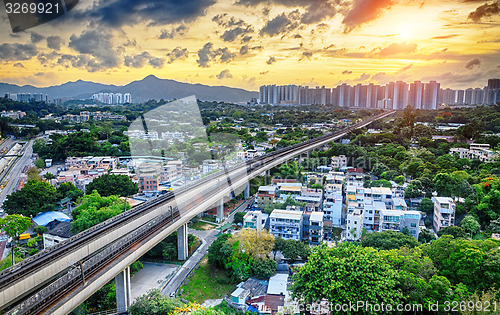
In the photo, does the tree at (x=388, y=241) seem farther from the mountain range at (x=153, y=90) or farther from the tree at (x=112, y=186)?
the mountain range at (x=153, y=90)

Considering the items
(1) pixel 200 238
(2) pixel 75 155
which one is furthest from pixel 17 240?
(2) pixel 75 155

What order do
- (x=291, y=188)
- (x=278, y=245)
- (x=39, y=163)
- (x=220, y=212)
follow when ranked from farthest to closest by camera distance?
1. (x=39, y=163)
2. (x=291, y=188)
3. (x=220, y=212)
4. (x=278, y=245)

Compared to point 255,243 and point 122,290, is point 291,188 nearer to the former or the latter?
point 255,243

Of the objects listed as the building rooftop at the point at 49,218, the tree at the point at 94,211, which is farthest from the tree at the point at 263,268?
the building rooftop at the point at 49,218

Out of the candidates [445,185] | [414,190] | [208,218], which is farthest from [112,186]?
[445,185]

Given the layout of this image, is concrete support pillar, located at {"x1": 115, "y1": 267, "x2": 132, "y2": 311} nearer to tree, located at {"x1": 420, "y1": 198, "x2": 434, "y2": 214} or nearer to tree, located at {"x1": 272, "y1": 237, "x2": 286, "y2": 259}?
tree, located at {"x1": 272, "y1": 237, "x2": 286, "y2": 259}
